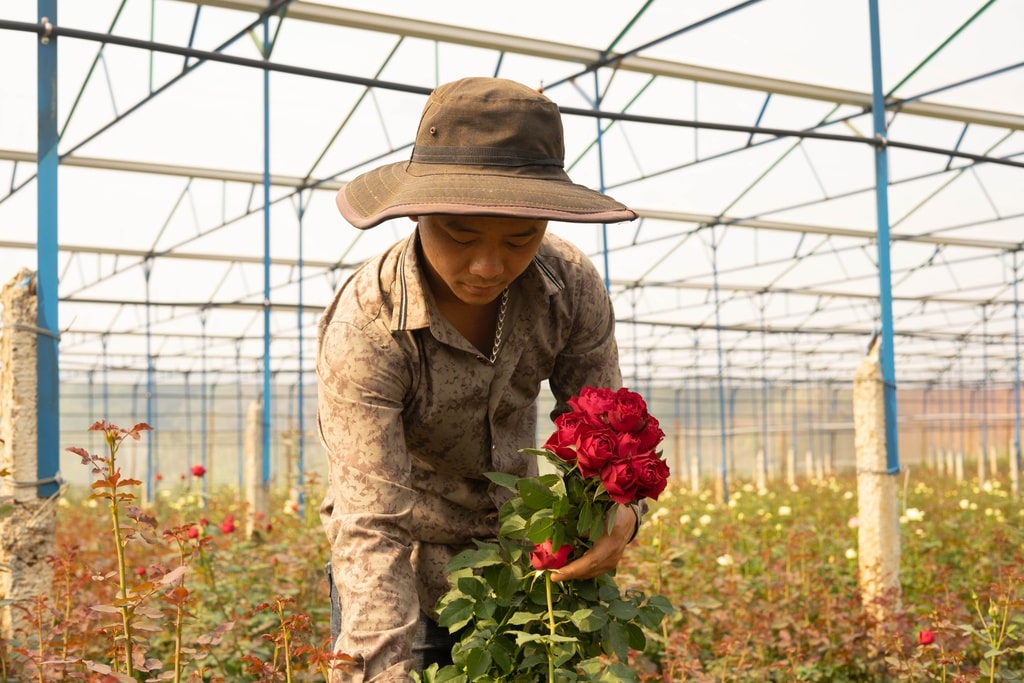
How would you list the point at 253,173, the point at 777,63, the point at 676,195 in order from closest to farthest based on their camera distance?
the point at 777,63
the point at 253,173
the point at 676,195

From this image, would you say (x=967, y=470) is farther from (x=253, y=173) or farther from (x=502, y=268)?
(x=502, y=268)

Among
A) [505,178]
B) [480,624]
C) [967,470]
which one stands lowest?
[967,470]

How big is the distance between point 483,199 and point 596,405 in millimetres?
297

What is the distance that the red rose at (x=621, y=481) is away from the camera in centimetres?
116

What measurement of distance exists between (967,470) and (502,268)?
21.9 m

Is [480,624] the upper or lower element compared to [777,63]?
lower

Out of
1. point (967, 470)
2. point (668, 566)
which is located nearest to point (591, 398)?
point (668, 566)

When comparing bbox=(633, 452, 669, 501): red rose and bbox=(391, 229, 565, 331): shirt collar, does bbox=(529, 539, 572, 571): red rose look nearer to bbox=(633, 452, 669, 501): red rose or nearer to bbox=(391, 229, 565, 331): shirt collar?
bbox=(633, 452, 669, 501): red rose

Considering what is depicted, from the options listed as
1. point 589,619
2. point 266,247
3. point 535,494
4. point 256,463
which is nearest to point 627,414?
Answer: point 535,494

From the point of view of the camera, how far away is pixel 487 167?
4.25 ft

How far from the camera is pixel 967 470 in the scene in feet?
68.0

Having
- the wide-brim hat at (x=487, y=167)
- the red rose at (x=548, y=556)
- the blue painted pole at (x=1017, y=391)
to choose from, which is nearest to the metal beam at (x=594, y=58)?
the blue painted pole at (x=1017, y=391)

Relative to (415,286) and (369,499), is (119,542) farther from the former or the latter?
(415,286)

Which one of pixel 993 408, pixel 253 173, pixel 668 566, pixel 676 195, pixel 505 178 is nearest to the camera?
pixel 505 178
